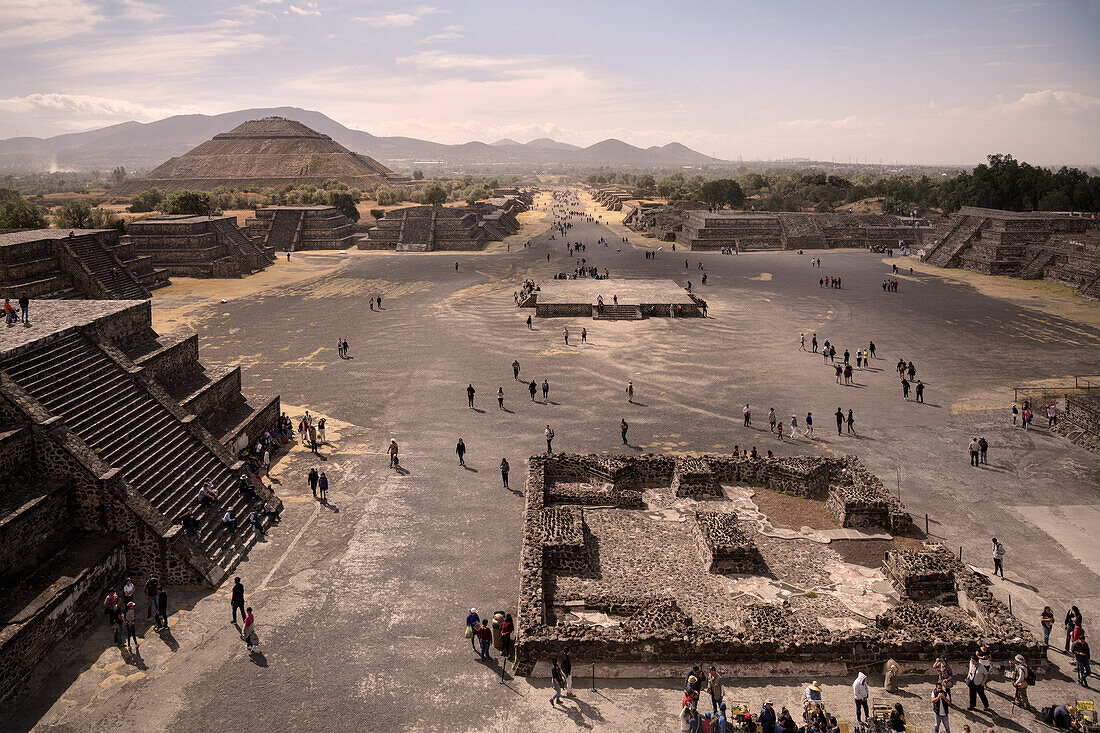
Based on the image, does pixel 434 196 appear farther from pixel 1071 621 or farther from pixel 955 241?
pixel 1071 621

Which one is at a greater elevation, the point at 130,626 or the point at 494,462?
the point at 494,462

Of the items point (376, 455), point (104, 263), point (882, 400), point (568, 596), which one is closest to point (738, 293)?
point (882, 400)

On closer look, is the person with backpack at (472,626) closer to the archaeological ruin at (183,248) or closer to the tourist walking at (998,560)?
the tourist walking at (998,560)

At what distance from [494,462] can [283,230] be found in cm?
6446

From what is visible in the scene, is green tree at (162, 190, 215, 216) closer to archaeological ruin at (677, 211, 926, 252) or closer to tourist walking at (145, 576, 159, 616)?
archaeological ruin at (677, 211, 926, 252)

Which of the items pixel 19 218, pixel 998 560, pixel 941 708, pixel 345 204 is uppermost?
pixel 345 204

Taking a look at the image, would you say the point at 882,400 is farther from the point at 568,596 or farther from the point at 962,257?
the point at 962,257

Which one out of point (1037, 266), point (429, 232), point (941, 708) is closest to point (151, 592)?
point (941, 708)

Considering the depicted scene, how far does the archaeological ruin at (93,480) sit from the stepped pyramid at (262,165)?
130 m

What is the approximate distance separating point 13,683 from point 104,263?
4172 centimetres

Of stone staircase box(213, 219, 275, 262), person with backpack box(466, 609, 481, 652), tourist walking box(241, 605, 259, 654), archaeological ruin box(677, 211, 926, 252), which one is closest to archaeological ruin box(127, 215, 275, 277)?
stone staircase box(213, 219, 275, 262)

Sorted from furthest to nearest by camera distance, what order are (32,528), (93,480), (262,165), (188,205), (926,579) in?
(262,165), (188,205), (93,480), (926,579), (32,528)

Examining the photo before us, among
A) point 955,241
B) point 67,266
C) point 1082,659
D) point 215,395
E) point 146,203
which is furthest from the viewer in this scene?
point 146,203

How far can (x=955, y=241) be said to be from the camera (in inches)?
2643
